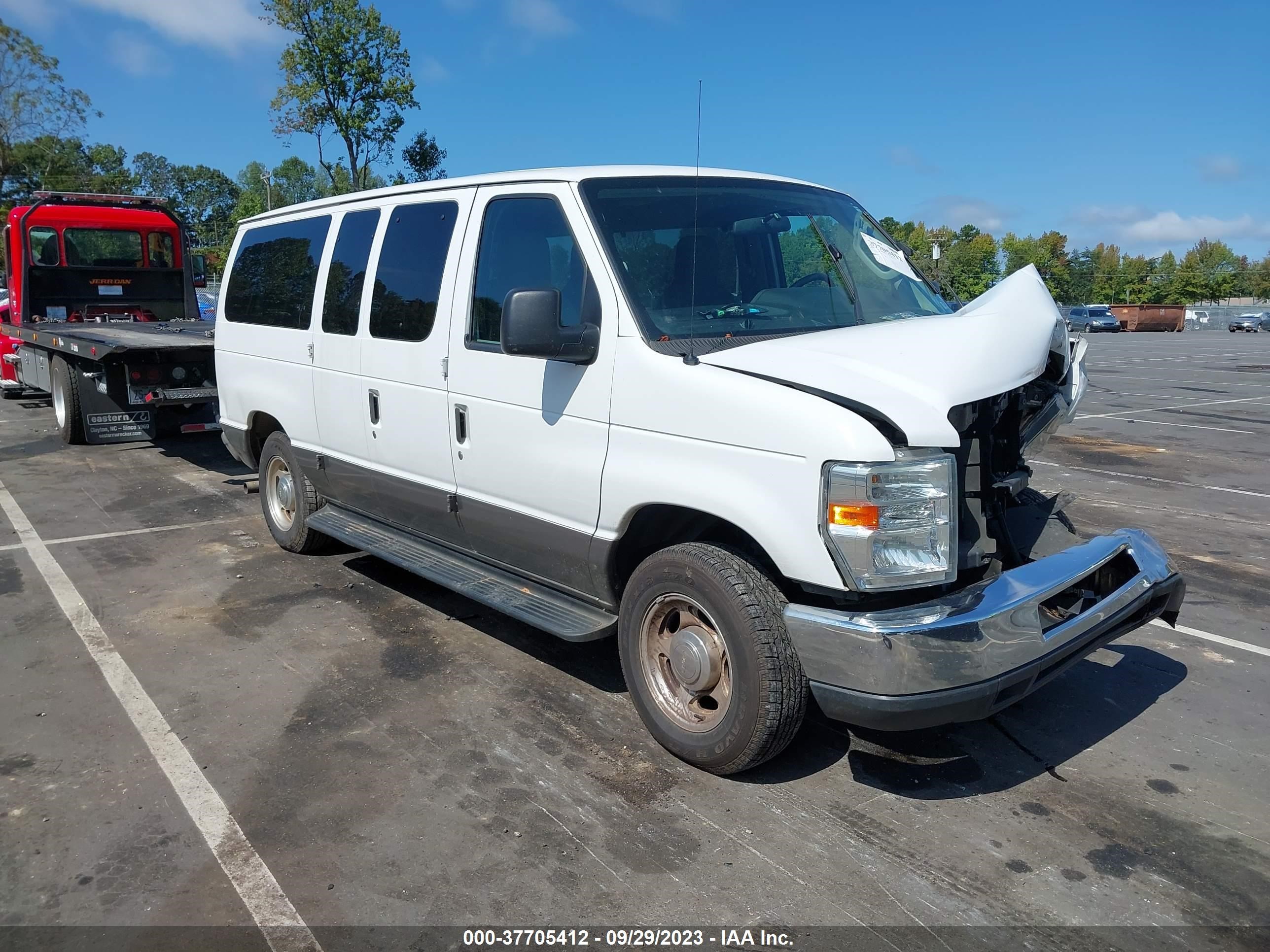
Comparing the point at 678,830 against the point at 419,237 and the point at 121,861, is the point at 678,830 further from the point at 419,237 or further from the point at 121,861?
the point at 419,237

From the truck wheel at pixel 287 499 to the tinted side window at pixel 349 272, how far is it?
45.5 inches

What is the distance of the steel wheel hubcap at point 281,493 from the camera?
6.79 meters

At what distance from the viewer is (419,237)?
5.13 meters

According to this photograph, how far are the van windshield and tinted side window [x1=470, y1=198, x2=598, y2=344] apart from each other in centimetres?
20

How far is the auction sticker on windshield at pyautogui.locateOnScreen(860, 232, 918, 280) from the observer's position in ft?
16.0

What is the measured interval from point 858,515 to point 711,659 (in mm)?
903

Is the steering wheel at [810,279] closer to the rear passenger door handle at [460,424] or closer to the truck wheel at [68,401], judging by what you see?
the rear passenger door handle at [460,424]

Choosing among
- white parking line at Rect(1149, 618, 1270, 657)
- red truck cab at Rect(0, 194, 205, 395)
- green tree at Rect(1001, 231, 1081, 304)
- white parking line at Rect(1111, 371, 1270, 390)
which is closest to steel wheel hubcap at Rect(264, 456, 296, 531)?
white parking line at Rect(1149, 618, 1270, 657)

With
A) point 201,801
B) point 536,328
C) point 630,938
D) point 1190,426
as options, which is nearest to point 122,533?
point 201,801

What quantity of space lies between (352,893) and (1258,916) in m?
2.77

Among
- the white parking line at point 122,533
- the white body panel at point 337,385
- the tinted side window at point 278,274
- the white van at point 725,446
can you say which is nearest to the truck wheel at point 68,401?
the white parking line at point 122,533

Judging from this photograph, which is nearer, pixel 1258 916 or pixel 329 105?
pixel 1258 916

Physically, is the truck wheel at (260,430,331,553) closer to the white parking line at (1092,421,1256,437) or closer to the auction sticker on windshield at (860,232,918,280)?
the auction sticker on windshield at (860,232,918,280)

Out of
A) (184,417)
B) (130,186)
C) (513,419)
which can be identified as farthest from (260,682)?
(130,186)
